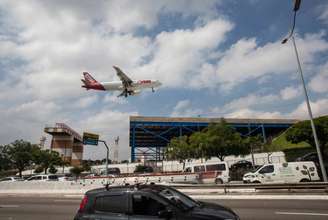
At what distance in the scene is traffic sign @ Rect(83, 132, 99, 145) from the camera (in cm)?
3631

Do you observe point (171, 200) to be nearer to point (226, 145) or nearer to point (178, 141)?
point (226, 145)

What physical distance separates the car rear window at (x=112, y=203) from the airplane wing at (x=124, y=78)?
32758 mm

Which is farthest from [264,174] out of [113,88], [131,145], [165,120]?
[131,145]

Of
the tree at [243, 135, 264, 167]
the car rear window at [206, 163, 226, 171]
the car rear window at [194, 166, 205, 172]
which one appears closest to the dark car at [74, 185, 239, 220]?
the car rear window at [206, 163, 226, 171]

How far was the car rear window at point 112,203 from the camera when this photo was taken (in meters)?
5.99

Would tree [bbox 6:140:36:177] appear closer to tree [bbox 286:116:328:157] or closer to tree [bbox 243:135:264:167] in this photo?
tree [bbox 243:135:264:167]

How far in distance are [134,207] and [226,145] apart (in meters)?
37.7

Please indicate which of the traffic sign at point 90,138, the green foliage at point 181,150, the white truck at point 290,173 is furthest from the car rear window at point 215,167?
the traffic sign at point 90,138

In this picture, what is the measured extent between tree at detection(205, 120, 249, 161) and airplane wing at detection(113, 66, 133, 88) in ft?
49.5

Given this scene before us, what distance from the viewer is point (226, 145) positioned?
138 ft

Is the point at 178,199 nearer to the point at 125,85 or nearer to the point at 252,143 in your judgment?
the point at 125,85

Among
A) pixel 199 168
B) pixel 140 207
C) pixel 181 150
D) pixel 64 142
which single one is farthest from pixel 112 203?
pixel 64 142

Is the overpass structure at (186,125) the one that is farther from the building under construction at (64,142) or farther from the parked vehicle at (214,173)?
the parked vehicle at (214,173)

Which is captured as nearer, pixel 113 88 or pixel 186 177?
pixel 186 177
